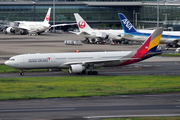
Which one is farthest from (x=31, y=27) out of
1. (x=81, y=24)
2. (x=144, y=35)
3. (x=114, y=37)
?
(x=144, y=35)

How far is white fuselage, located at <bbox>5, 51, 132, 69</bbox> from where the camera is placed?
4959cm

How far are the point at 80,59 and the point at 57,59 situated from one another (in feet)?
12.4

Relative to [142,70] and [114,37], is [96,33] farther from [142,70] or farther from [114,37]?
[142,70]

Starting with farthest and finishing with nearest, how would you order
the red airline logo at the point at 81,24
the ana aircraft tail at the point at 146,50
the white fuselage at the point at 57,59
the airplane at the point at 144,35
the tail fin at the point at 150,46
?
the red airline logo at the point at 81,24 < the airplane at the point at 144,35 < the tail fin at the point at 150,46 < the ana aircraft tail at the point at 146,50 < the white fuselage at the point at 57,59

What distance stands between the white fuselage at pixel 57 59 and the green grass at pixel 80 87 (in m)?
4.70

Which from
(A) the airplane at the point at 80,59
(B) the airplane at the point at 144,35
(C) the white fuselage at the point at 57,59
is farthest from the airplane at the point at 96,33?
(C) the white fuselage at the point at 57,59

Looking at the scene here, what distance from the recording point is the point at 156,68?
2350 inches

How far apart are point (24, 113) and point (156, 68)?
3732cm

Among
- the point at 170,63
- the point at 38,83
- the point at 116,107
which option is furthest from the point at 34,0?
the point at 116,107

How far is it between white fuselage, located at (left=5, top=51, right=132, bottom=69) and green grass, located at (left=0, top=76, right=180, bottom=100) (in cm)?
470

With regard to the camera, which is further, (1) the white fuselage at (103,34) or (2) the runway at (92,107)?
(1) the white fuselage at (103,34)

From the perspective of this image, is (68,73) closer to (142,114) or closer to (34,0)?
(142,114)

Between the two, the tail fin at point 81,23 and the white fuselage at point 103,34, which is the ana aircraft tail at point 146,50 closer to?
the tail fin at point 81,23

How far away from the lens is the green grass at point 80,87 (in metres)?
35.2
